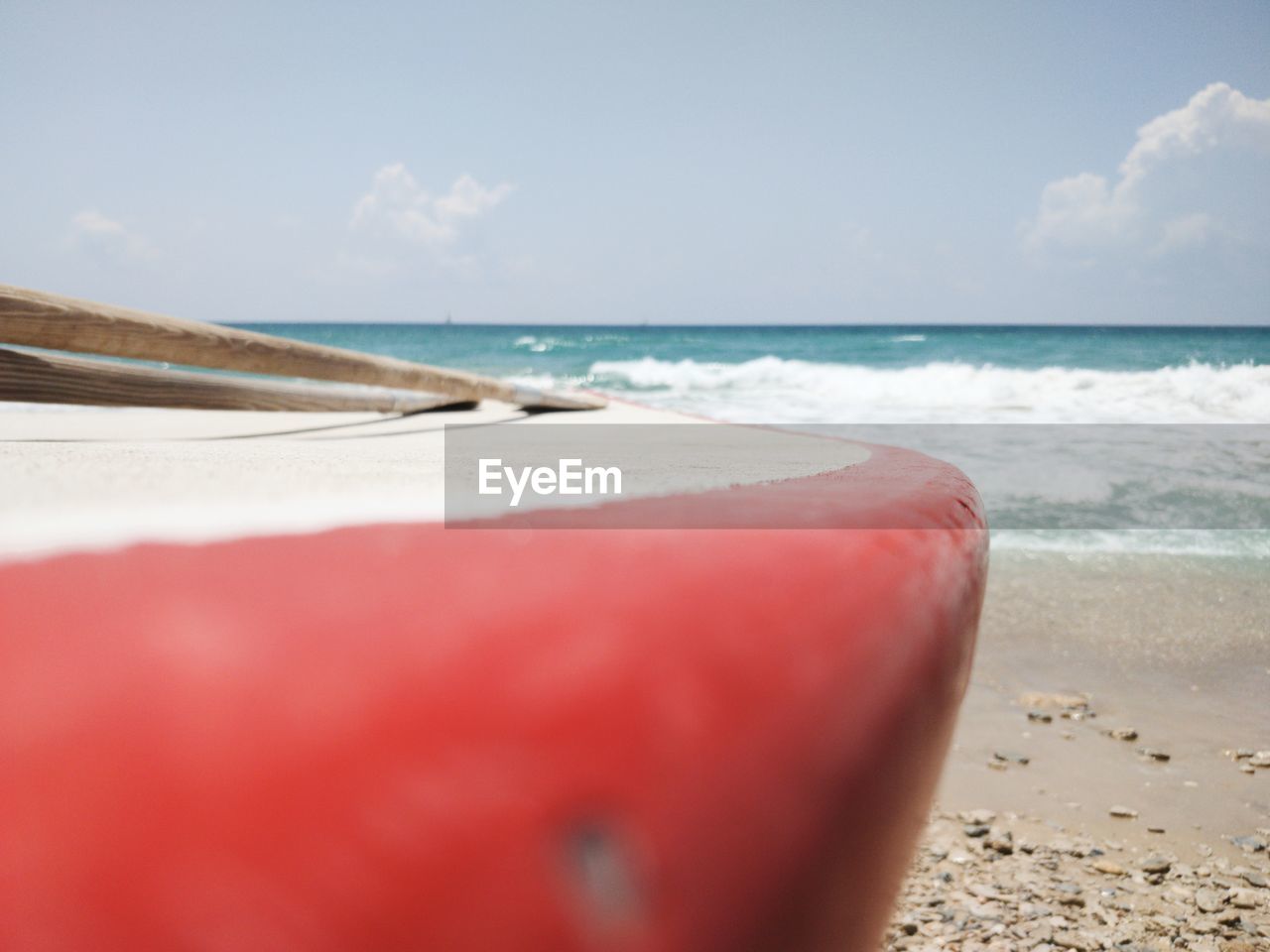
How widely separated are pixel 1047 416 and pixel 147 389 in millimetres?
9834

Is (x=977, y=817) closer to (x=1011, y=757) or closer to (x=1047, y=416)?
(x=1011, y=757)

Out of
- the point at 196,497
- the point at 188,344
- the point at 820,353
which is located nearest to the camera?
the point at 196,497

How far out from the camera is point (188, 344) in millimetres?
1475

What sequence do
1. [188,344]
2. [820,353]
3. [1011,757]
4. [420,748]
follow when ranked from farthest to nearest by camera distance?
[820,353], [1011,757], [188,344], [420,748]

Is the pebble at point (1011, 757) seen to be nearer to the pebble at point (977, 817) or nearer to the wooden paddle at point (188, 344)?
the pebble at point (977, 817)

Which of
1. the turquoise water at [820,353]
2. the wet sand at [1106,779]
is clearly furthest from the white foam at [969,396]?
the wet sand at [1106,779]

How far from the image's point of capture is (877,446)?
3.17 feet

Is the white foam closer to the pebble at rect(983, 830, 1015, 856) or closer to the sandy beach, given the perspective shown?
the sandy beach

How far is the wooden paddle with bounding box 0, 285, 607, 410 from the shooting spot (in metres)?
1.15

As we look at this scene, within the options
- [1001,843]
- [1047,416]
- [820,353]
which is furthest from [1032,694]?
[820,353]

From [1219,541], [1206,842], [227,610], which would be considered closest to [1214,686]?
[1206,842]

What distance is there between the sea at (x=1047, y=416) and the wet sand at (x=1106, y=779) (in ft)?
3.34

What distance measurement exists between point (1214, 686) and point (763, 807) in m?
3.32

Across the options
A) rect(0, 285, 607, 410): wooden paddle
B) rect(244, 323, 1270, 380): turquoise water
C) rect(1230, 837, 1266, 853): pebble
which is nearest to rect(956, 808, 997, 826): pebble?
rect(1230, 837, 1266, 853): pebble
